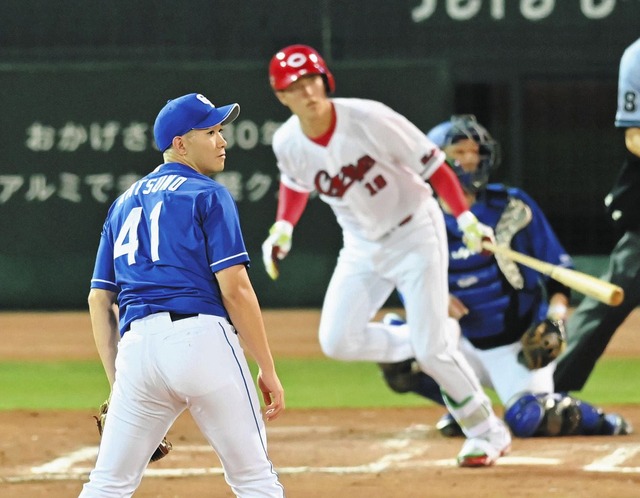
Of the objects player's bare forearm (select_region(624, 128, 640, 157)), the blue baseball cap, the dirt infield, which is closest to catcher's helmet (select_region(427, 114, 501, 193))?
player's bare forearm (select_region(624, 128, 640, 157))

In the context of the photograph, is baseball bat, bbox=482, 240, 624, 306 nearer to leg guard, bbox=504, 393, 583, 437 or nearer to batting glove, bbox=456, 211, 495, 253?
batting glove, bbox=456, 211, 495, 253

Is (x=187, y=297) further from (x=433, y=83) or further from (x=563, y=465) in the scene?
(x=433, y=83)

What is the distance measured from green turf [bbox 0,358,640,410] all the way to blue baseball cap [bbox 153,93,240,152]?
4539 mm

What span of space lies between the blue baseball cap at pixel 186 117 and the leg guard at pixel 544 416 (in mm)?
3341

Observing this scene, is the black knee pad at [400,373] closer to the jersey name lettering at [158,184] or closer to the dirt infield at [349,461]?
the dirt infield at [349,461]

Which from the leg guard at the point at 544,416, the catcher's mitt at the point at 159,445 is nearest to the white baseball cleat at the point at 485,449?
the leg guard at the point at 544,416

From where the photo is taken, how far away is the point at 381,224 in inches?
268

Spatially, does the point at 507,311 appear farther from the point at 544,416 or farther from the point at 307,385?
the point at 307,385

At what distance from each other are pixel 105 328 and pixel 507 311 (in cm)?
353

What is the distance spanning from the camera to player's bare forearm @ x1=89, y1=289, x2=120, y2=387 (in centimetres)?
439

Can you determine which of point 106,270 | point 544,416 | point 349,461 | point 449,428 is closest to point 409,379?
point 449,428

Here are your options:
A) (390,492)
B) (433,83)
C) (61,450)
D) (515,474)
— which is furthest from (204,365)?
(433,83)

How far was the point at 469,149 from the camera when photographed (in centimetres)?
736

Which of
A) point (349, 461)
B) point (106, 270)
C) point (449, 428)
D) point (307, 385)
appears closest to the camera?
point (106, 270)
